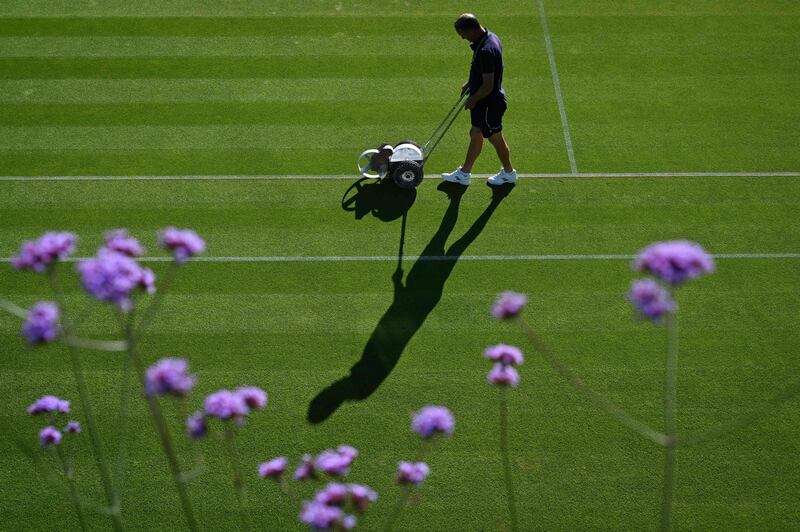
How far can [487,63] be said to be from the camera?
31.5ft

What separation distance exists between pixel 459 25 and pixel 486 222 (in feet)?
7.28

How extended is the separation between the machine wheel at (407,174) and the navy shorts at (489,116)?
88 centimetres

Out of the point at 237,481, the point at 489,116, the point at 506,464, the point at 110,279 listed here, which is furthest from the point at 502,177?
the point at 110,279

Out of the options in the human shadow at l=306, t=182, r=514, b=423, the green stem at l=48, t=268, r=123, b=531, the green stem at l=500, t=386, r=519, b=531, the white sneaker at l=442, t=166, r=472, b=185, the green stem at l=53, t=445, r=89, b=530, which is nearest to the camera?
the green stem at l=48, t=268, r=123, b=531

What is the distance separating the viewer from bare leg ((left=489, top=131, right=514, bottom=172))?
1007 centimetres

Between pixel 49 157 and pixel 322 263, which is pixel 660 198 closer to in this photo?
pixel 322 263

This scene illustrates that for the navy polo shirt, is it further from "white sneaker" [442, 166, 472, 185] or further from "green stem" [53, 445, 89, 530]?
"green stem" [53, 445, 89, 530]

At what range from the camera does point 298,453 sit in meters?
7.43

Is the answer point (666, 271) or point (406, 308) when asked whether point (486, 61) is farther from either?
point (666, 271)

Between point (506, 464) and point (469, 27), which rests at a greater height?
point (469, 27)

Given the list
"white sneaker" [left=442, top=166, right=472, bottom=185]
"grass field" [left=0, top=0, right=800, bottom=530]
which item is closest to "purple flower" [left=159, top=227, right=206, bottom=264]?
"grass field" [left=0, top=0, right=800, bottom=530]

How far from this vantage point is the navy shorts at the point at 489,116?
32.6 feet

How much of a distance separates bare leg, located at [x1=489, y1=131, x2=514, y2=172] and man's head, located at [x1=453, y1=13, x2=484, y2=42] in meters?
1.13

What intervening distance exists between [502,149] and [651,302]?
7.13 m
